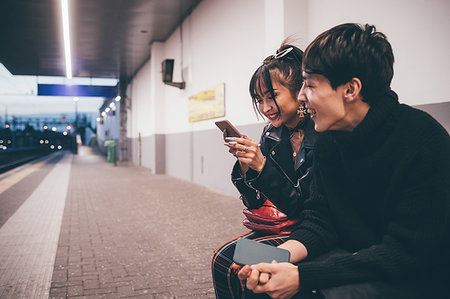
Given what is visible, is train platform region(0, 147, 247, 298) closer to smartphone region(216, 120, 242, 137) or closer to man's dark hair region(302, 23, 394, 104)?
smartphone region(216, 120, 242, 137)

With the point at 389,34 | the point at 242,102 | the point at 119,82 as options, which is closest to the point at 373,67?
the point at 389,34

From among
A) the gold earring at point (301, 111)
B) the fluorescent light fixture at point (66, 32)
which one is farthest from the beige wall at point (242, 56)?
the fluorescent light fixture at point (66, 32)

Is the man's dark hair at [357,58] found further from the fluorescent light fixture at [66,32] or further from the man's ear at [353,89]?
the fluorescent light fixture at [66,32]

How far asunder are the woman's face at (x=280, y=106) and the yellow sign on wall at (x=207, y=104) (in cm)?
513

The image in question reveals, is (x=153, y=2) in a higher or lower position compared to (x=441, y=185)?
higher

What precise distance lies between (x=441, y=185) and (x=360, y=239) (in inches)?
13.4

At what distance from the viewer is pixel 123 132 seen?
62.1ft

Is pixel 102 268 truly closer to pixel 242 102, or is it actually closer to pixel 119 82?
pixel 242 102

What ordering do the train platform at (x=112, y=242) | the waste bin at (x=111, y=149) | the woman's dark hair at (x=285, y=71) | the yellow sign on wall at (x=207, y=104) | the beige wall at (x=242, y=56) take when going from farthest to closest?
the waste bin at (x=111, y=149) → the yellow sign on wall at (x=207, y=104) → the beige wall at (x=242, y=56) → the train platform at (x=112, y=242) → the woman's dark hair at (x=285, y=71)

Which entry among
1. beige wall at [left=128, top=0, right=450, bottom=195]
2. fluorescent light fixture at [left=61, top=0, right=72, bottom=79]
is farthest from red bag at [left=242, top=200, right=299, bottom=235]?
fluorescent light fixture at [left=61, top=0, right=72, bottom=79]

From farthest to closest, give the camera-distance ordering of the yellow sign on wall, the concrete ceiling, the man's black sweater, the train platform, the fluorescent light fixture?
the concrete ceiling, the fluorescent light fixture, the yellow sign on wall, the train platform, the man's black sweater

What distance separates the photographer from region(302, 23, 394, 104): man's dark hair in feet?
3.36

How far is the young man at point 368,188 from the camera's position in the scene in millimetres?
929

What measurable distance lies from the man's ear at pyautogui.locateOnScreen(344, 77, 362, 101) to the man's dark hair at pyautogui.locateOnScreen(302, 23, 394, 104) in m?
0.01
